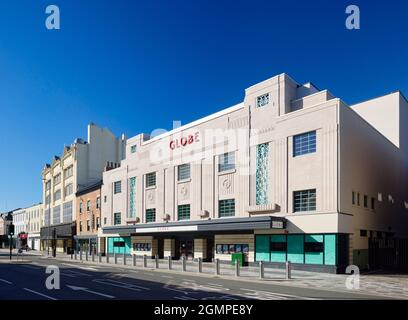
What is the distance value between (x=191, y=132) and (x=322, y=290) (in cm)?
2271

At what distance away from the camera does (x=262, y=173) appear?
3178cm

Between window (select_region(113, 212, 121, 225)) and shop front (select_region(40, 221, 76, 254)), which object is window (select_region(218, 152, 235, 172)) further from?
shop front (select_region(40, 221, 76, 254))

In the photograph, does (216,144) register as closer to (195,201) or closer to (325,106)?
(195,201)

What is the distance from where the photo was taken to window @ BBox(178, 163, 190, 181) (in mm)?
39188

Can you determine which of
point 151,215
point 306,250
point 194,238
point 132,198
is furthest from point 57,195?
point 306,250

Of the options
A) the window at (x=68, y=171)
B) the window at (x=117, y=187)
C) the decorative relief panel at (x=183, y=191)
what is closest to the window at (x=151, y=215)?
the decorative relief panel at (x=183, y=191)

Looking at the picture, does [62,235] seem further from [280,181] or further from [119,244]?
[280,181]

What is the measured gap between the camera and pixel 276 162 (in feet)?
100

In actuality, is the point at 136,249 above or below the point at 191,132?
below

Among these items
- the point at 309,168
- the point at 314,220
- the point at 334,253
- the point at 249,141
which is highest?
the point at 249,141

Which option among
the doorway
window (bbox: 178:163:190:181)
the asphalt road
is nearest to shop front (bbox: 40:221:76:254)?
the doorway

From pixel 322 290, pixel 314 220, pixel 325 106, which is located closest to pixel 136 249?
pixel 314 220

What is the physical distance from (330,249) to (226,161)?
12.1 metres

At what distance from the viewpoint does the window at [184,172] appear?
129 ft
